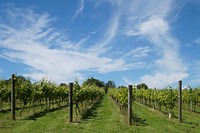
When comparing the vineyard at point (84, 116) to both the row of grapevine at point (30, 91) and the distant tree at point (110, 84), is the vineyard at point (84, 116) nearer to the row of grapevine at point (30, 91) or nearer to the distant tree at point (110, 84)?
the row of grapevine at point (30, 91)

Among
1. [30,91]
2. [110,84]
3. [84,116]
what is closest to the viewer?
[84,116]

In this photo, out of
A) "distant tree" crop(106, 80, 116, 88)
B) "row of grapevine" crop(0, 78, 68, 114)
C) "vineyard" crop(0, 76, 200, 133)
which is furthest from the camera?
"distant tree" crop(106, 80, 116, 88)

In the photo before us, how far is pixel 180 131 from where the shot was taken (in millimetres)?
16438

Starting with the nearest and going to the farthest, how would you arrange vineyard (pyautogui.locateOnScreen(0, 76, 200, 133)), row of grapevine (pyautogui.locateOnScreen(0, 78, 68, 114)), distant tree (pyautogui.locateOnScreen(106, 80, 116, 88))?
vineyard (pyautogui.locateOnScreen(0, 76, 200, 133)) → row of grapevine (pyautogui.locateOnScreen(0, 78, 68, 114)) → distant tree (pyautogui.locateOnScreen(106, 80, 116, 88))

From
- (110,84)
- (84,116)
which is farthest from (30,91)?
(110,84)

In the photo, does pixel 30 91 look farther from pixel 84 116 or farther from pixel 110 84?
pixel 110 84

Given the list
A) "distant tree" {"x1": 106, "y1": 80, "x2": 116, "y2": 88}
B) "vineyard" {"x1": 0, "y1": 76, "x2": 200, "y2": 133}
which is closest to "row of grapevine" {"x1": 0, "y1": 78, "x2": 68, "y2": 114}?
"vineyard" {"x1": 0, "y1": 76, "x2": 200, "y2": 133}

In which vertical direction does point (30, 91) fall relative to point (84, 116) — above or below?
above

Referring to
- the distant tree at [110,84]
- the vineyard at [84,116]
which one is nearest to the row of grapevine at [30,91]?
the vineyard at [84,116]

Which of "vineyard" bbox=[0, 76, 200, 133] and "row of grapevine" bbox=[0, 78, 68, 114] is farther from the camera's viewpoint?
"row of grapevine" bbox=[0, 78, 68, 114]

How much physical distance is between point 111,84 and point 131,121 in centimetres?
15701

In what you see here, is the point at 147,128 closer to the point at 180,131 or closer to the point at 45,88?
the point at 180,131

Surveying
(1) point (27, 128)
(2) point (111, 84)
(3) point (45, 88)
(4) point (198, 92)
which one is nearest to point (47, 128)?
(1) point (27, 128)

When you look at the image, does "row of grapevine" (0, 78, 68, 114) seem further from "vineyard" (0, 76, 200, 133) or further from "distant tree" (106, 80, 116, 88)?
"distant tree" (106, 80, 116, 88)
